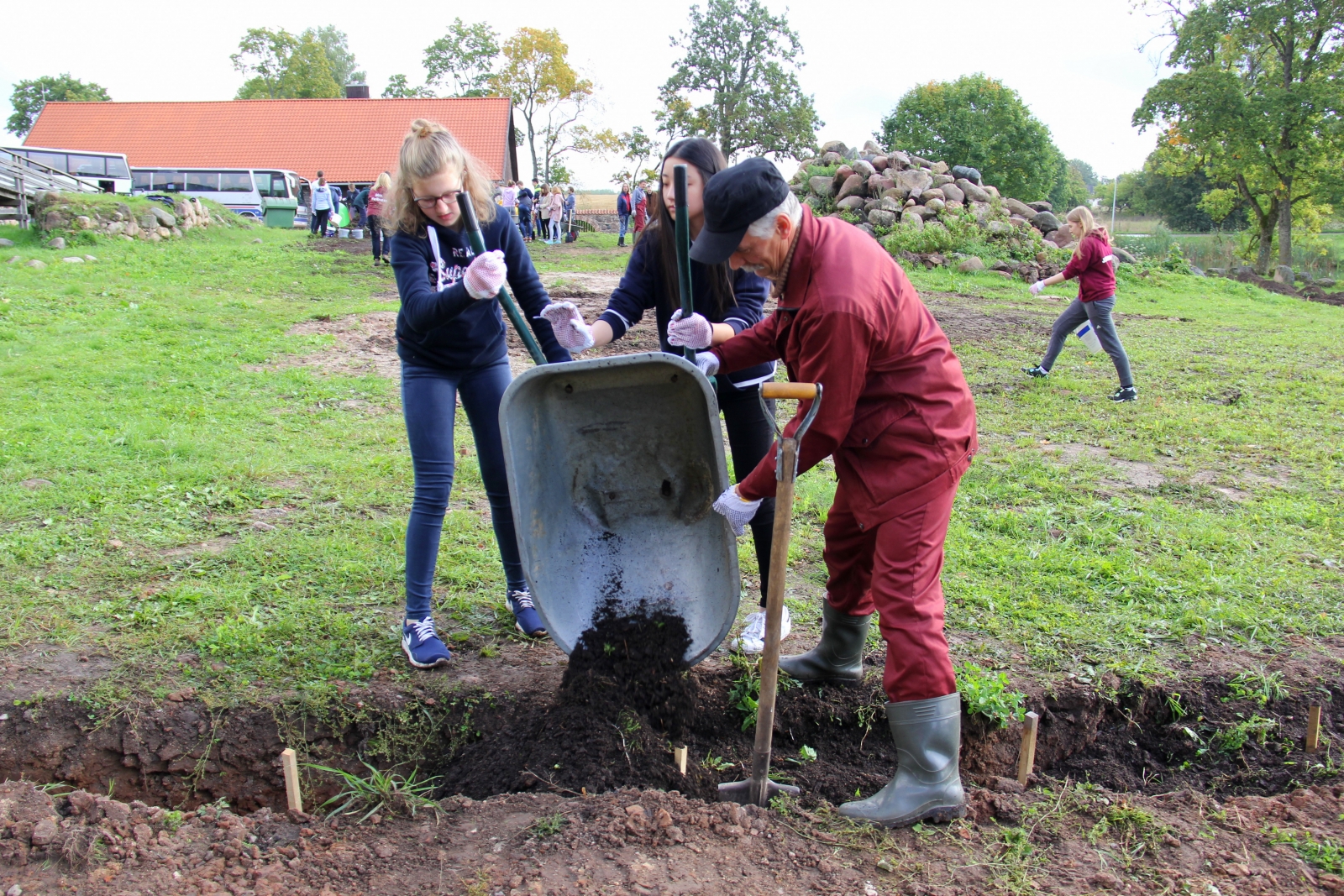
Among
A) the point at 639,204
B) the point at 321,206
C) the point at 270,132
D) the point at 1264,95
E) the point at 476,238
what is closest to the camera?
the point at 476,238

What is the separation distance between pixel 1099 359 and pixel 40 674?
9166mm

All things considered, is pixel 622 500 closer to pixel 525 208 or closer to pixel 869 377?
pixel 869 377

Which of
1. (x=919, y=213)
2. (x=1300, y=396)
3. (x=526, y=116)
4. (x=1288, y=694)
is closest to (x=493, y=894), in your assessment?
(x=1288, y=694)

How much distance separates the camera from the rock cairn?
1611cm

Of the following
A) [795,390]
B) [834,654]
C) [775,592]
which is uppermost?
[795,390]

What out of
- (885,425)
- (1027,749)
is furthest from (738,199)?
(1027,749)

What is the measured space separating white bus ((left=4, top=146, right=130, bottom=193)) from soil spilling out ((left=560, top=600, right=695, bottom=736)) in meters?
22.1

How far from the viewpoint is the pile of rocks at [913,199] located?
17.2 metres

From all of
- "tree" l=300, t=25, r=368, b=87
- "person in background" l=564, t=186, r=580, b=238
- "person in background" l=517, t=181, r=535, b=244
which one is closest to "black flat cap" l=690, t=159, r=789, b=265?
"person in background" l=517, t=181, r=535, b=244

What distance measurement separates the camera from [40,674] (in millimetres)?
2861

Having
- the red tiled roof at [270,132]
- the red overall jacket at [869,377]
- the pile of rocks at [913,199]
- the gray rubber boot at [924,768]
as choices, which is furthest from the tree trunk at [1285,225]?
the gray rubber boot at [924,768]

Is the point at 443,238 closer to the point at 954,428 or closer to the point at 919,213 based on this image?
the point at 954,428

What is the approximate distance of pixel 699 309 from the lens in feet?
9.62

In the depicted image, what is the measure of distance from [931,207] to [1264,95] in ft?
59.6
